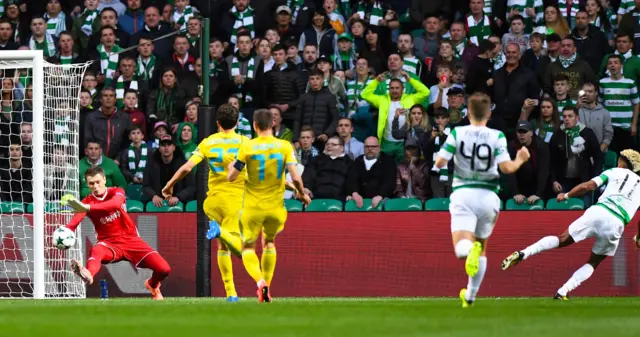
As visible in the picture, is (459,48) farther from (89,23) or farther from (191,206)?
(89,23)

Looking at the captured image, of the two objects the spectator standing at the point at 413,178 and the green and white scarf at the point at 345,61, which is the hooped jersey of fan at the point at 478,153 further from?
the green and white scarf at the point at 345,61

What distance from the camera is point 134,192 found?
19.6 metres

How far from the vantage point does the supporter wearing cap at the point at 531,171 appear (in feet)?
58.4

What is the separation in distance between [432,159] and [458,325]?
9.27 metres

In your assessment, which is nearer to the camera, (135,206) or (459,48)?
(135,206)

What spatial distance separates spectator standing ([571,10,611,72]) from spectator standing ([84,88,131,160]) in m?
7.03

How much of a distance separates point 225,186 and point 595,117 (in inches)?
246

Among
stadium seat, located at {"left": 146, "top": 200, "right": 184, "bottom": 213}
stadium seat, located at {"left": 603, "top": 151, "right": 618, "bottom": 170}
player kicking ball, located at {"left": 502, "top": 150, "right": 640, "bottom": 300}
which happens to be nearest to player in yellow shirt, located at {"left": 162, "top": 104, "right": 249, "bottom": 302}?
player kicking ball, located at {"left": 502, "top": 150, "right": 640, "bottom": 300}

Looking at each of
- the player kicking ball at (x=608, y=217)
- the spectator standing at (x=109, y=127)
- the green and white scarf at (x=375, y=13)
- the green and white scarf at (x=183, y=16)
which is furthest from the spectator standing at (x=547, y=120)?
the green and white scarf at (x=183, y=16)

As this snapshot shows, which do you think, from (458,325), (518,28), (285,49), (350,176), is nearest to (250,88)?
(285,49)

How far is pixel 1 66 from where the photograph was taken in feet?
57.3

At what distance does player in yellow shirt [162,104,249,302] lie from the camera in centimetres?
1461

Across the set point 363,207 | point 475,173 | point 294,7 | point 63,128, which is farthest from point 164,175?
point 475,173

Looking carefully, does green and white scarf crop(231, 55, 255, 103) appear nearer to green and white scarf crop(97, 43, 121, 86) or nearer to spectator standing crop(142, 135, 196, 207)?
spectator standing crop(142, 135, 196, 207)
